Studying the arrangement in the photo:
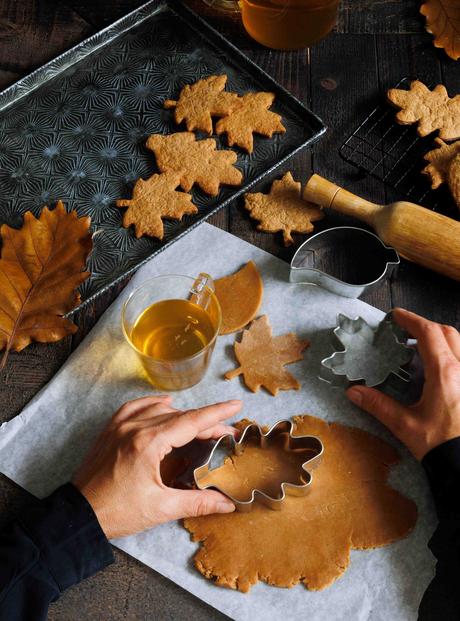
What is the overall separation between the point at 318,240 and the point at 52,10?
2.68 feet

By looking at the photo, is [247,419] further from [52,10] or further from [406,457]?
[52,10]

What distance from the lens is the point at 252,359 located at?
1.25 meters

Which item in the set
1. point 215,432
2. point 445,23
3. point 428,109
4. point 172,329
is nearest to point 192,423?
point 215,432

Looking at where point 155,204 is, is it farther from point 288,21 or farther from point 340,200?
point 288,21

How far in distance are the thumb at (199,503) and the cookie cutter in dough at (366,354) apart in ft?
0.90

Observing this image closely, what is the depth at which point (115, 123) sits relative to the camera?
1.46 metres

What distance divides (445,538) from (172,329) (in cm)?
54

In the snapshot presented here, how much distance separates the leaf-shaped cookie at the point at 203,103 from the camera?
1.43 m

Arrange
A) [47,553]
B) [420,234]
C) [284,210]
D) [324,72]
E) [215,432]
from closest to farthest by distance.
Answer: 1. [47,553]
2. [215,432]
3. [420,234]
4. [284,210]
5. [324,72]

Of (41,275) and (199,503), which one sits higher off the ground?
(41,275)

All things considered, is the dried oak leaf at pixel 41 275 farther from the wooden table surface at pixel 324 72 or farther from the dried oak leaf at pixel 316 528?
the dried oak leaf at pixel 316 528

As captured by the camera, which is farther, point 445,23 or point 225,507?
point 445,23

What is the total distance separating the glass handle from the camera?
1.23m

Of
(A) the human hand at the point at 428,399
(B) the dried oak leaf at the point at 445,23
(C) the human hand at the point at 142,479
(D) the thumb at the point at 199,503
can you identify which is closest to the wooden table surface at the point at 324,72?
(B) the dried oak leaf at the point at 445,23
